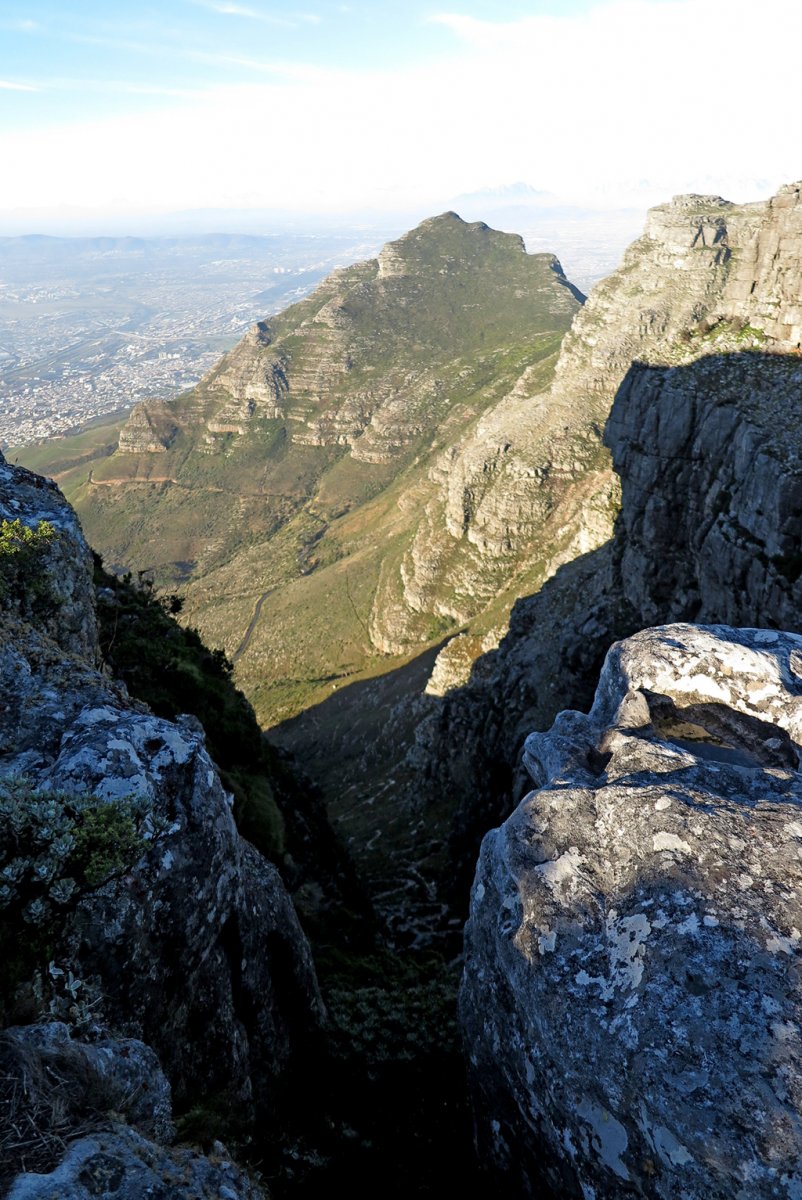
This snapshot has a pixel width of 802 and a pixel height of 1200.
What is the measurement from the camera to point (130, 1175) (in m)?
6.75

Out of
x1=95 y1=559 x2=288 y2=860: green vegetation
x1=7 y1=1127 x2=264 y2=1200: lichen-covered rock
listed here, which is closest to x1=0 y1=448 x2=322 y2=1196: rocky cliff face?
x1=7 y1=1127 x2=264 y2=1200: lichen-covered rock

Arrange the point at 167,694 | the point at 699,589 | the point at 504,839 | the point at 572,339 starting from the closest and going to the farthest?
1. the point at 504,839
2. the point at 167,694
3. the point at 699,589
4. the point at 572,339

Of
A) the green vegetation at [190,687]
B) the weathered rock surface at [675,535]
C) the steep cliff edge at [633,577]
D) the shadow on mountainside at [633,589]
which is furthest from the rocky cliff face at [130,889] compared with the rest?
the steep cliff edge at [633,577]

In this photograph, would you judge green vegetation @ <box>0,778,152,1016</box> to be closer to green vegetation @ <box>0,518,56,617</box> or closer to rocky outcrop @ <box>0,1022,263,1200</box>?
rocky outcrop @ <box>0,1022,263,1200</box>

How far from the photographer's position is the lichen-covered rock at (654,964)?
26.0 ft

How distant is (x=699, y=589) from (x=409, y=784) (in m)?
36.5

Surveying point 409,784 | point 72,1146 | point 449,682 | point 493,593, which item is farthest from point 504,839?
point 493,593

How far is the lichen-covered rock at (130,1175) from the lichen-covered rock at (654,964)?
4565 mm

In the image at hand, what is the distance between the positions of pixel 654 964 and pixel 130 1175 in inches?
277

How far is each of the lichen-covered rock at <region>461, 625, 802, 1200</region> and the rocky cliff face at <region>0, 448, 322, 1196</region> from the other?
4903 millimetres

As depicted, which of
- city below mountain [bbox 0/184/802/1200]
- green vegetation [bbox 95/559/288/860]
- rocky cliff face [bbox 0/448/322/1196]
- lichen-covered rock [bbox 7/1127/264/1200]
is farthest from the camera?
green vegetation [bbox 95/559/288/860]

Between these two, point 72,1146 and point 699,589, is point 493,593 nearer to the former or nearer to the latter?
point 699,589

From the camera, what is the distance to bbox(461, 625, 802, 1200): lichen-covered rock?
793cm

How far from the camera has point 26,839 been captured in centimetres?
975
